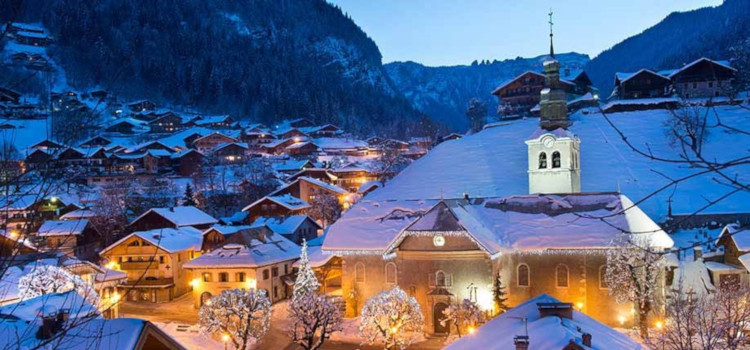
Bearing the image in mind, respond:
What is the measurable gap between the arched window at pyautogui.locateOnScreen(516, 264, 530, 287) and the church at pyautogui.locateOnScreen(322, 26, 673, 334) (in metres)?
0.05

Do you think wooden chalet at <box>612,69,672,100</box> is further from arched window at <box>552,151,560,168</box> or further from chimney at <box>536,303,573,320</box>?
chimney at <box>536,303,573,320</box>

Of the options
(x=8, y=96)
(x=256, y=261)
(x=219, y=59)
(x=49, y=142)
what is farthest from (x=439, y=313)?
(x=219, y=59)

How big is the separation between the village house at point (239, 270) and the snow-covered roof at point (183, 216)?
11699 millimetres

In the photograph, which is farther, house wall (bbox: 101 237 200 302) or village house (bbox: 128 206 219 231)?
village house (bbox: 128 206 219 231)

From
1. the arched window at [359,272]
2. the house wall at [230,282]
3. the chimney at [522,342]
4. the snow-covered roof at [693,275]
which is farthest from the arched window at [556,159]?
the chimney at [522,342]

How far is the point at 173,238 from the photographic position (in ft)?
146

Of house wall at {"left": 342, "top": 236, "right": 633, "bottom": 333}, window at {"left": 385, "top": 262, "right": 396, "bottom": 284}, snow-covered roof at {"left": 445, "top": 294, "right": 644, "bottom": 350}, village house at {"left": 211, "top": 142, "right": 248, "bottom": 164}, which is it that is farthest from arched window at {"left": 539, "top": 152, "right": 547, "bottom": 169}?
village house at {"left": 211, "top": 142, "right": 248, "bottom": 164}

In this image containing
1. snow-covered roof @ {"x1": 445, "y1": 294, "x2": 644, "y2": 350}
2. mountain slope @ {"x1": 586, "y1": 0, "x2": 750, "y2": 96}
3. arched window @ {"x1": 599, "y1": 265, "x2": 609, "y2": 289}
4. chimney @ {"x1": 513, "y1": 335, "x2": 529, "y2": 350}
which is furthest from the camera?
mountain slope @ {"x1": 586, "y1": 0, "x2": 750, "y2": 96}

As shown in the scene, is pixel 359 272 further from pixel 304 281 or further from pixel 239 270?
pixel 239 270

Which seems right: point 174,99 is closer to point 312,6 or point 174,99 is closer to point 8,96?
point 312,6

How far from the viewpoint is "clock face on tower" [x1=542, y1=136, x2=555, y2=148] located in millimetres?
37438

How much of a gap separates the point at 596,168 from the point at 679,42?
330ft

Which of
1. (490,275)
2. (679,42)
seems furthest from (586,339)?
(679,42)

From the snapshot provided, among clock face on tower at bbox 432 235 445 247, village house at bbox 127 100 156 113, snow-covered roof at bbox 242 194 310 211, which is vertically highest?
village house at bbox 127 100 156 113
